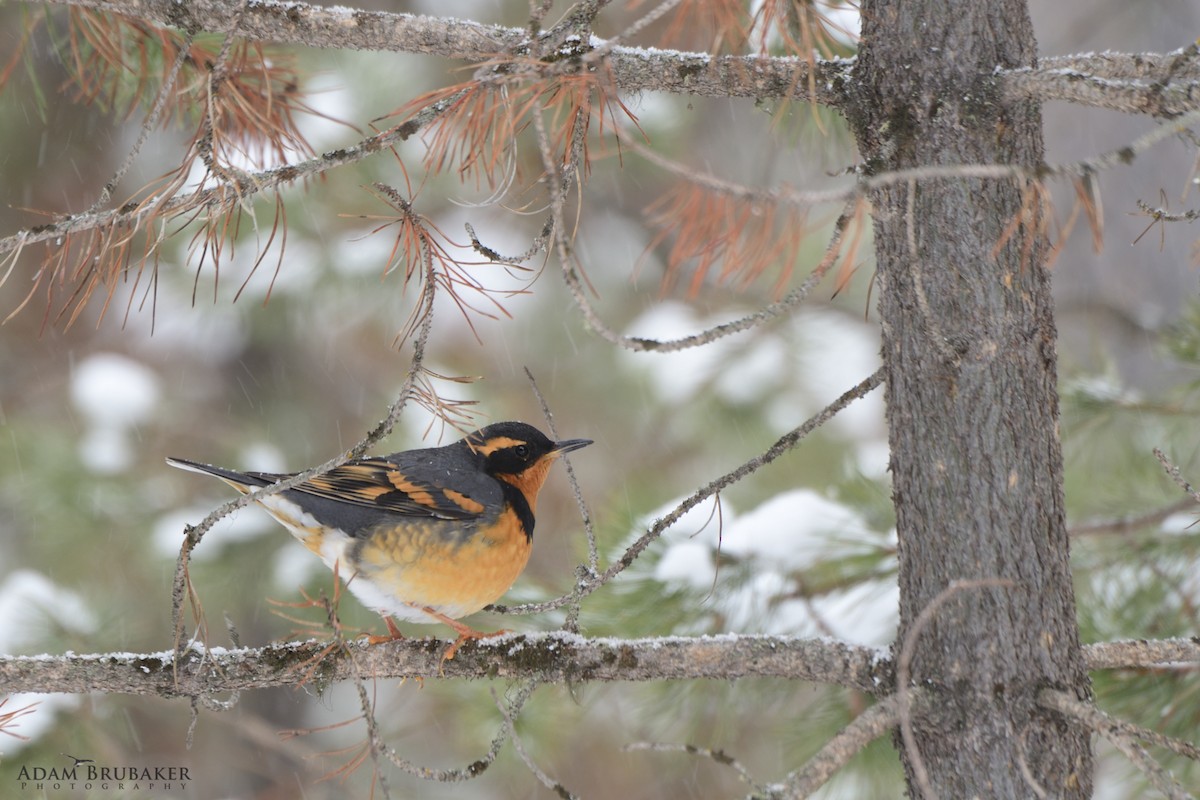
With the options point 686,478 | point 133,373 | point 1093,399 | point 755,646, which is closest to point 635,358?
point 686,478

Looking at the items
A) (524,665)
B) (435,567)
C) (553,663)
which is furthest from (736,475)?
(435,567)

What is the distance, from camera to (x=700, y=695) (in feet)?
12.6

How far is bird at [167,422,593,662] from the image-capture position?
3.44 metres

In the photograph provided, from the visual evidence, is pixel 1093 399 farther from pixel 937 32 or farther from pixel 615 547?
pixel 937 32

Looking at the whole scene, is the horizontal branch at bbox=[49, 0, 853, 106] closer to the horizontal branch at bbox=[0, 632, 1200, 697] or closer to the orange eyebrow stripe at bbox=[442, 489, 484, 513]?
the horizontal branch at bbox=[0, 632, 1200, 697]

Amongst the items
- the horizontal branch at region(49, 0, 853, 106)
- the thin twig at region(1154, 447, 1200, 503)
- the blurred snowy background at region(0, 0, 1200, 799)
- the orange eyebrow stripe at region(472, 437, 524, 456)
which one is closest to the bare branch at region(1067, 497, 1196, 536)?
the blurred snowy background at region(0, 0, 1200, 799)

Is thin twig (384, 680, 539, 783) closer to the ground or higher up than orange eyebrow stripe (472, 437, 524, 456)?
closer to the ground

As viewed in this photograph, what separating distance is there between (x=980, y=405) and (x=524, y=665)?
1347 mm

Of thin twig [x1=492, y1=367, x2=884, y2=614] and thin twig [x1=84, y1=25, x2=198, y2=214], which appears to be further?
thin twig [x1=492, y1=367, x2=884, y2=614]

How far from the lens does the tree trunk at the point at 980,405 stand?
2250 mm

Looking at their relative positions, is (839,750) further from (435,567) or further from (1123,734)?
(435,567)

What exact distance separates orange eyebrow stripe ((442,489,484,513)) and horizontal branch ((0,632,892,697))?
82 centimetres

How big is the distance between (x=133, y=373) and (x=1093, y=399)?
582 cm

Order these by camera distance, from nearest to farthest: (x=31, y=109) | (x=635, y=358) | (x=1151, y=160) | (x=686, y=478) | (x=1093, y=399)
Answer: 1. (x=1093, y=399)
2. (x=31, y=109)
3. (x=1151, y=160)
4. (x=635, y=358)
5. (x=686, y=478)
